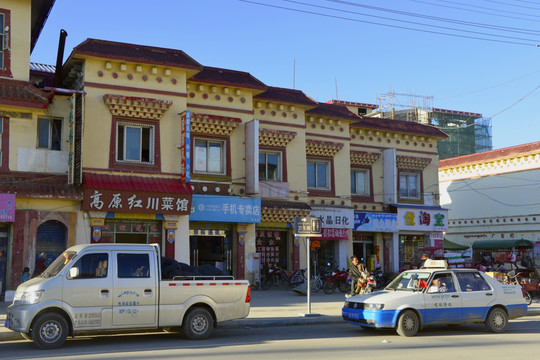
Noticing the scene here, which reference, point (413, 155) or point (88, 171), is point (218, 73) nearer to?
point (88, 171)

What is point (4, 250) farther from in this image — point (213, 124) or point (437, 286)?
point (437, 286)

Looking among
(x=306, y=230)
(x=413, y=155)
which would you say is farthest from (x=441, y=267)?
(x=413, y=155)

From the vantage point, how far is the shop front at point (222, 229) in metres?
24.3

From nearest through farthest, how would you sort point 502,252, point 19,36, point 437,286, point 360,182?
point 437,286, point 19,36, point 360,182, point 502,252

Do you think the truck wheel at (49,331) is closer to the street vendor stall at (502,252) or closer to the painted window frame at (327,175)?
the painted window frame at (327,175)

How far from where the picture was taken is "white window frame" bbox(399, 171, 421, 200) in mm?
32756

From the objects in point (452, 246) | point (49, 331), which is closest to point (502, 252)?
point (452, 246)

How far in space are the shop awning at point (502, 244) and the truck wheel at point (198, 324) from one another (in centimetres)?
2603

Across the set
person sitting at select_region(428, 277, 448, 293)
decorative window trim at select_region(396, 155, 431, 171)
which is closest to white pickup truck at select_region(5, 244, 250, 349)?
person sitting at select_region(428, 277, 448, 293)

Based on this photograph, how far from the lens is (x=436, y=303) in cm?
1418

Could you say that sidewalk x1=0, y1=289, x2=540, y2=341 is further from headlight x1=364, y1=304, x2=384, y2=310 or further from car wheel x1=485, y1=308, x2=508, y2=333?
car wheel x1=485, y1=308, x2=508, y2=333

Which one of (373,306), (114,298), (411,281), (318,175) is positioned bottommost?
(373,306)

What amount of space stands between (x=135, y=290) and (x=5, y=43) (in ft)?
42.1

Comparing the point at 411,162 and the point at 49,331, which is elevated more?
the point at 411,162
